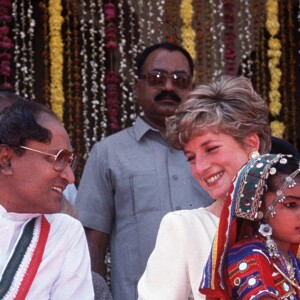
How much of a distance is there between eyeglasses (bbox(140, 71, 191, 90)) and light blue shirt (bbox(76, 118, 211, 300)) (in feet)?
1.05

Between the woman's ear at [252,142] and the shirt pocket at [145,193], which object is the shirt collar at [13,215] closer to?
the woman's ear at [252,142]

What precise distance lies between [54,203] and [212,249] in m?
0.61

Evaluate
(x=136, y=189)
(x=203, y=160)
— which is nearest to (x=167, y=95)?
(x=136, y=189)

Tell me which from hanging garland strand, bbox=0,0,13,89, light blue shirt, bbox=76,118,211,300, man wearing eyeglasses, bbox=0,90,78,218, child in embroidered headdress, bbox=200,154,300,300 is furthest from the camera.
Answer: hanging garland strand, bbox=0,0,13,89

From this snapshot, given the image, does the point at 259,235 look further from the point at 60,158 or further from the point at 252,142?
the point at 60,158

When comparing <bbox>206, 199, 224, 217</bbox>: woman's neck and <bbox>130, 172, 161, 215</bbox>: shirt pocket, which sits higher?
<bbox>206, 199, 224, 217</bbox>: woman's neck

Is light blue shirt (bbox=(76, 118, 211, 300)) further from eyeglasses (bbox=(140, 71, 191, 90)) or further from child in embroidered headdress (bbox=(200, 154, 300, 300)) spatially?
child in embroidered headdress (bbox=(200, 154, 300, 300))

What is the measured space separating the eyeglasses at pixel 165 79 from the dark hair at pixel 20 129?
1.86 metres

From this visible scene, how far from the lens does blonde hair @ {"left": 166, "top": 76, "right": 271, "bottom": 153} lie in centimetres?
346

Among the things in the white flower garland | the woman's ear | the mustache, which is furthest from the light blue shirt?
the white flower garland

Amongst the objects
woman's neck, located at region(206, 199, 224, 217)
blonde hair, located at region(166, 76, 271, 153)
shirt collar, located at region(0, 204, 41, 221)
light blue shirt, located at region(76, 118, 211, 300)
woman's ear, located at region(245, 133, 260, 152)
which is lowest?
light blue shirt, located at region(76, 118, 211, 300)

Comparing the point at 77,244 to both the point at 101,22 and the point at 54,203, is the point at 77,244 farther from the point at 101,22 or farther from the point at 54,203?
the point at 101,22

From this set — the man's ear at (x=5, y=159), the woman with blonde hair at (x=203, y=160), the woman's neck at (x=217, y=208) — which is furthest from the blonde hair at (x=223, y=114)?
the man's ear at (x=5, y=159)

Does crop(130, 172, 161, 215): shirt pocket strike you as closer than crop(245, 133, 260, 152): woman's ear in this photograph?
No
